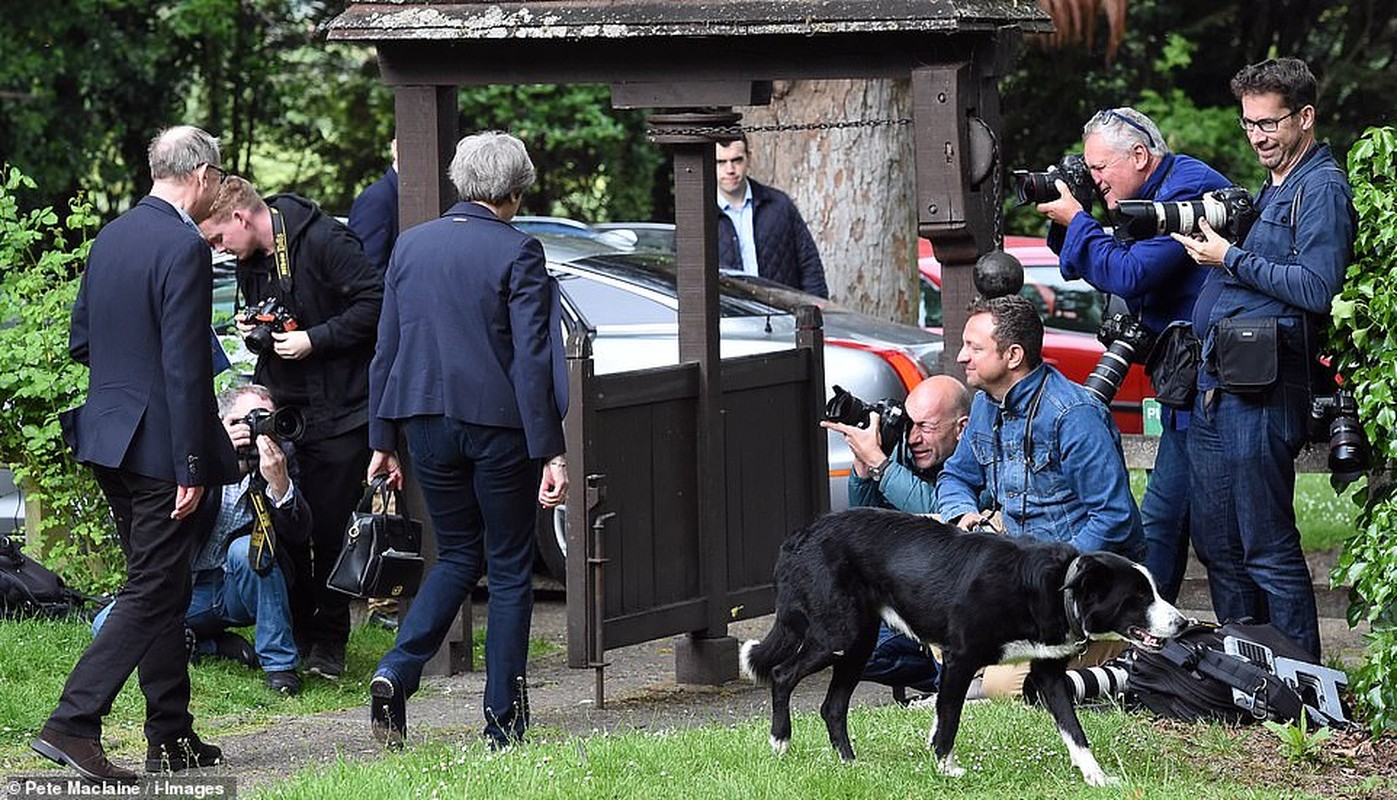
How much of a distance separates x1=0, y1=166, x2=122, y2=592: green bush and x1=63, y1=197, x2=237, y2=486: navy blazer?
7.71 ft

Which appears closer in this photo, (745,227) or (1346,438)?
(1346,438)

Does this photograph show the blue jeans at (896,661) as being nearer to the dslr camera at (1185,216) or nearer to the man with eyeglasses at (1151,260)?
the man with eyeglasses at (1151,260)

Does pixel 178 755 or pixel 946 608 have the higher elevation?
pixel 946 608

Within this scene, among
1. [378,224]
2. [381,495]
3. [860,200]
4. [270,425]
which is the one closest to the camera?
[381,495]

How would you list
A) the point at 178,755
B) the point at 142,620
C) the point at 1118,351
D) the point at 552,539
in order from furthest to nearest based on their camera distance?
1. the point at 552,539
2. the point at 1118,351
3. the point at 178,755
4. the point at 142,620

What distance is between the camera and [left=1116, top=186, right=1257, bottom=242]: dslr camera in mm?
6859

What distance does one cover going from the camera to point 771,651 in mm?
6160

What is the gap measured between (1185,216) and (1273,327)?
522mm

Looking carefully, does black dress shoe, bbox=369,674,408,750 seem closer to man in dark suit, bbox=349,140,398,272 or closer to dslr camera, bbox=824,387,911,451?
dslr camera, bbox=824,387,911,451

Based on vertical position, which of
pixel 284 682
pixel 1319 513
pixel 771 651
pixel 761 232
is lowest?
pixel 1319 513

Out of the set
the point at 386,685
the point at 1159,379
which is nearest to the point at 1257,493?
the point at 1159,379

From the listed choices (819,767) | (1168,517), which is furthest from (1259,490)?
(819,767)

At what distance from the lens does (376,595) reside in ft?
23.4

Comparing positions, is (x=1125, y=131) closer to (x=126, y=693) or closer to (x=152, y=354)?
(x=152, y=354)
